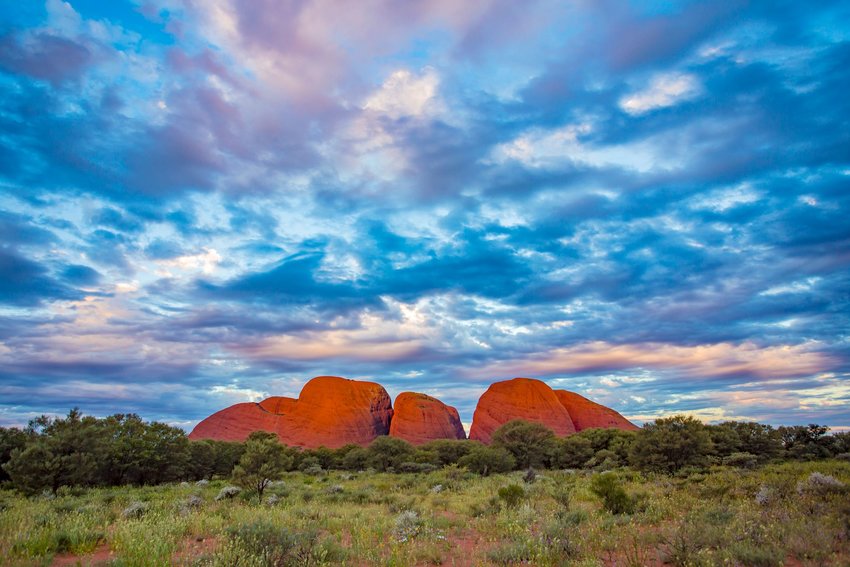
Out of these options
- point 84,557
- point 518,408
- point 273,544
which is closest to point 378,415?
point 518,408

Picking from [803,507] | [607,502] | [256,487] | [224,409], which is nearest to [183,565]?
[607,502]

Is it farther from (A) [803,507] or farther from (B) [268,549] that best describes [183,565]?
(A) [803,507]

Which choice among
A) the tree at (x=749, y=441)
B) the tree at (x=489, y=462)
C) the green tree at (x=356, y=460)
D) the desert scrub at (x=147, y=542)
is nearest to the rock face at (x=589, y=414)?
the tree at (x=749, y=441)

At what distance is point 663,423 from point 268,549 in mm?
27751

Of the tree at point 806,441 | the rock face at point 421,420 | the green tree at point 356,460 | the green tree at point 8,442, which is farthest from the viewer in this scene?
A: the rock face at point 421,420

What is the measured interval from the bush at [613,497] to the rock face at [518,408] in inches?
3349

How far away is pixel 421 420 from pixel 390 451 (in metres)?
57.9

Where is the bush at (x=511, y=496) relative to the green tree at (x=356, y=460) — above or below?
above

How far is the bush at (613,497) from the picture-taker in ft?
46.2

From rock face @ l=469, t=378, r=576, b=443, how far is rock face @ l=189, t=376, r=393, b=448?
2380cm

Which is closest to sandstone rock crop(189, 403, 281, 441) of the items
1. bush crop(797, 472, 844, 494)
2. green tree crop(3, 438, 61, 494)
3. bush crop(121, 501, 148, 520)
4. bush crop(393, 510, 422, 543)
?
green tree crop(3, 438, 61, 494)

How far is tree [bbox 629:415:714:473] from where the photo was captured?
27812 millimetres

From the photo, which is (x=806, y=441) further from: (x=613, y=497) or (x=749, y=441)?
(x=613, y=497)

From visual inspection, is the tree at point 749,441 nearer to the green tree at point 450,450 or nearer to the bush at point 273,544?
the green tree at point 450,450
